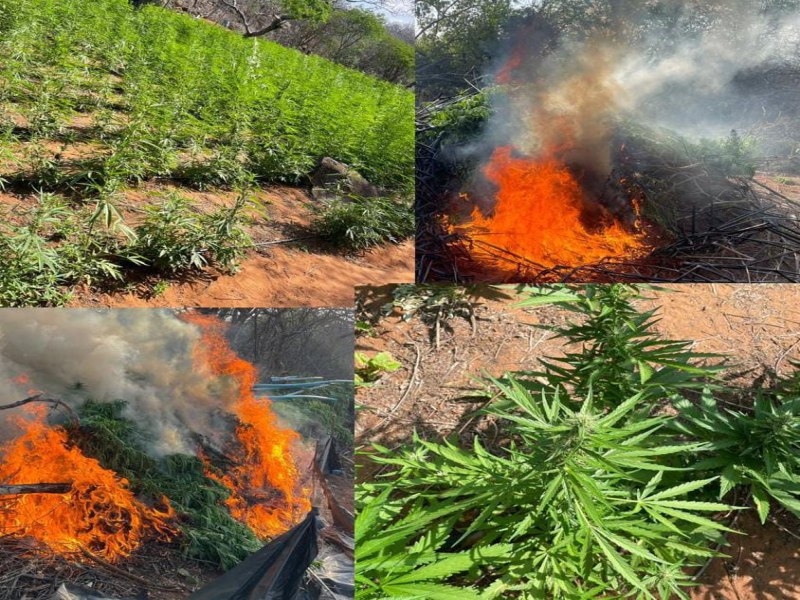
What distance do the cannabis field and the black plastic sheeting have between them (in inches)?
97.4

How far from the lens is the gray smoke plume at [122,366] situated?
6.37ft

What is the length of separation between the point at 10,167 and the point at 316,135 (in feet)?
7.78

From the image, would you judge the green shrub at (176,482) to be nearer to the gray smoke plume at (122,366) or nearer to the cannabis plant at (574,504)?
the gray smoke plume at (122,366)

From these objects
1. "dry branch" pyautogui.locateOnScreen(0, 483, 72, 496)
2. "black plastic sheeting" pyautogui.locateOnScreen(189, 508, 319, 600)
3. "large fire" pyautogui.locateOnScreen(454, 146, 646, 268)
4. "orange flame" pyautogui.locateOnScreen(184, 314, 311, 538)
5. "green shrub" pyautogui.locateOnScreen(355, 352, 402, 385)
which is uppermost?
"large fire" pyautogui.locateOnScreen(454, 146, 646, 268)

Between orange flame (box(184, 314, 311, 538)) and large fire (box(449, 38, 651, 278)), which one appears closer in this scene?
orange flame (box(184, 314, 311, 538))

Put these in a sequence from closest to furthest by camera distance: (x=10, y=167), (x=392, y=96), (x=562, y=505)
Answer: (x=562, y=505), (x=10, y=167), (x=392, y=96)

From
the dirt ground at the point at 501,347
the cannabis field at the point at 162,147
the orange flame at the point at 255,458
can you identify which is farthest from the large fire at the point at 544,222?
the orange flame at the point at 255,458

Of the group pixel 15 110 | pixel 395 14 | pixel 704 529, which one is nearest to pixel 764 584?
pixel 704 529

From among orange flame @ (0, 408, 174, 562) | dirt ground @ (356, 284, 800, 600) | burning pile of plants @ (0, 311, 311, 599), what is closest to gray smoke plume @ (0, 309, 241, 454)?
burning pile of plants @ (0, 311, 311, 599)

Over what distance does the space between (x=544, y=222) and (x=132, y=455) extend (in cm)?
351

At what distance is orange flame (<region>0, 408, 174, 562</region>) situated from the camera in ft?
6.37

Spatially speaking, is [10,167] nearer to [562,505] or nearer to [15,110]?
[15,110]

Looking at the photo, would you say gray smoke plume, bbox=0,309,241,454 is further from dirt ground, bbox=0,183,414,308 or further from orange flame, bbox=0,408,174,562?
dirt ground, bbox=0,183,414,308

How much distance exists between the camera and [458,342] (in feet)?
13.9
